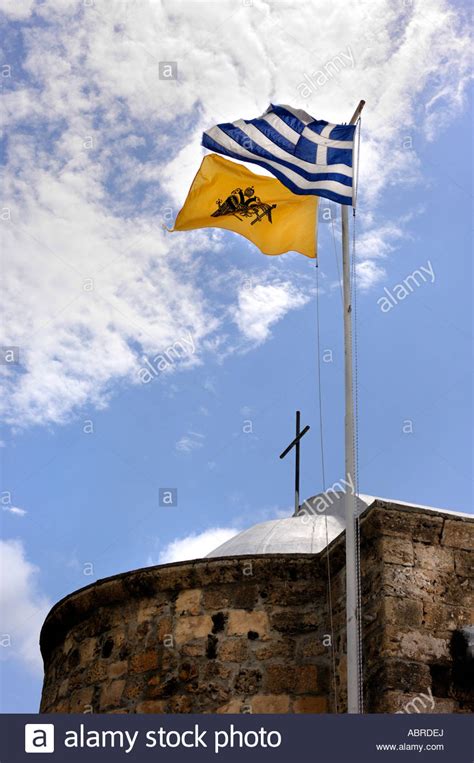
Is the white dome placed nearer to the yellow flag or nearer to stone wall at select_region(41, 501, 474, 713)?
stone wall at select_region(41, 501, 474, 713)

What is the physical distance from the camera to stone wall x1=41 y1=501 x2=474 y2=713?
6.79 m

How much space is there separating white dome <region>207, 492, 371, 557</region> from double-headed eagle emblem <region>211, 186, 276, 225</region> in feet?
9.79

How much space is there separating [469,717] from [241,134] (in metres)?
5.07

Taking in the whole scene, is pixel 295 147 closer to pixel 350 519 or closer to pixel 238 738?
pixel 350 519

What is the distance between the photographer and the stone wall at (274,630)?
679 centimetres

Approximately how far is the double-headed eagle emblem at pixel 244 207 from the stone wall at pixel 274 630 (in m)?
2.89

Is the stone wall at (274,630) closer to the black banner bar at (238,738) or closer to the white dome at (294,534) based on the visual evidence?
the black banner bar at (238,738)

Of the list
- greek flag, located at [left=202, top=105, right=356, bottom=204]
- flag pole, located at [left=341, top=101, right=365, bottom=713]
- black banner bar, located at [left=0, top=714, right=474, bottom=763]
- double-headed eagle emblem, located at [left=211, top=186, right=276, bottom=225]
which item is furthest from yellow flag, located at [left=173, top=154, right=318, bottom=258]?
black banner bar, located at [left=0, top=714, right=474, bottom=763]

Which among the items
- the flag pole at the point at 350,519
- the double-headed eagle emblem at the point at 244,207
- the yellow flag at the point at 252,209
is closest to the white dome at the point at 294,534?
the flag pole at the point at 350,519

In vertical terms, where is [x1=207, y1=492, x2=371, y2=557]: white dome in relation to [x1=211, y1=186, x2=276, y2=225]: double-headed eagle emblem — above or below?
below

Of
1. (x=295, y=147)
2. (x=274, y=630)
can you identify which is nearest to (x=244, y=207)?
(x=295, y=147)

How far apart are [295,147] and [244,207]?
732 mm

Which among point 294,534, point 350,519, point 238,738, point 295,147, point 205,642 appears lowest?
point 238,738

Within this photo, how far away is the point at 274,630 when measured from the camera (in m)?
7.83
